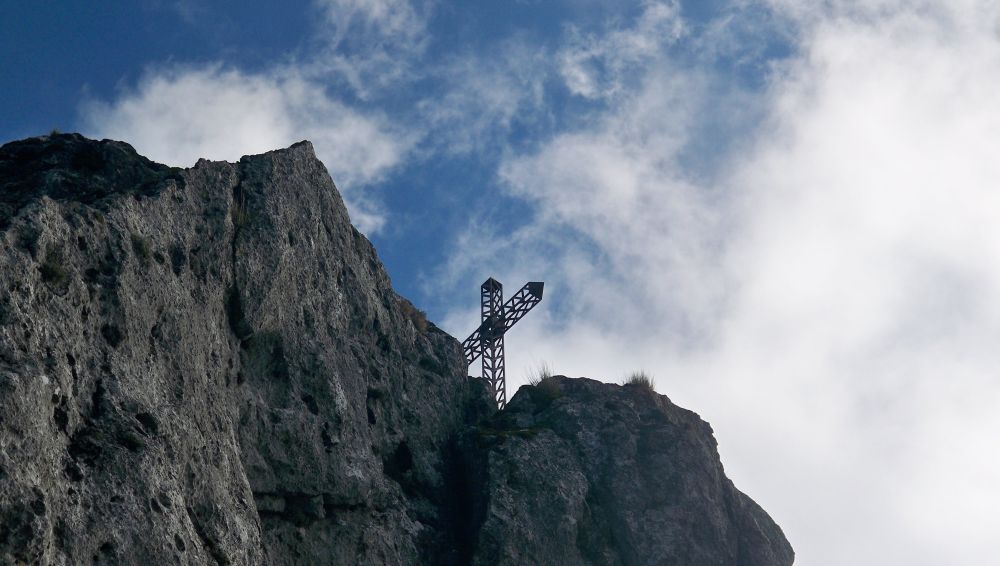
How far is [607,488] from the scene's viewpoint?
2875 centimetres

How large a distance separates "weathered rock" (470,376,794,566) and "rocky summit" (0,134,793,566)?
0.07 metres

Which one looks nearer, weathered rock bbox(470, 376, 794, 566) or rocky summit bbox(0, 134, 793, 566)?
rocky summit bbox(0, 134, 793, 566)

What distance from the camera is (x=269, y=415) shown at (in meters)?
22.2

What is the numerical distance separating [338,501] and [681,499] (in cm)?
1061

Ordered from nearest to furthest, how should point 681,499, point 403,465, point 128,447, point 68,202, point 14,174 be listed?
point 128,447 → point 68,202 → point 14,174 → point 403,465 → point 681,499

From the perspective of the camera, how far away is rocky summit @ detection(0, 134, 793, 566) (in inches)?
608

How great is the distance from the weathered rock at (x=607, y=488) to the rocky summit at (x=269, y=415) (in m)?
0.07

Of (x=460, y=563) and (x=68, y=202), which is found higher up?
(x=68, y=202)

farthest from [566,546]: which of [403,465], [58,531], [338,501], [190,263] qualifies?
[58,531]

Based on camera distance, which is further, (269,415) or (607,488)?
(607,488)

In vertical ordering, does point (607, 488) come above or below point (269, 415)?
above

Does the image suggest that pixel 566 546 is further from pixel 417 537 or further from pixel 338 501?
pixel 338 501

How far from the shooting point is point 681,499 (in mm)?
29000

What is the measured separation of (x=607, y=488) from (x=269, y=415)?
35.0 ft
